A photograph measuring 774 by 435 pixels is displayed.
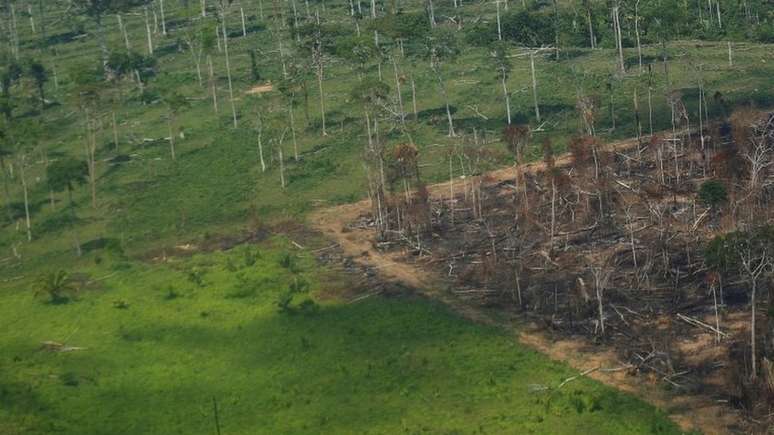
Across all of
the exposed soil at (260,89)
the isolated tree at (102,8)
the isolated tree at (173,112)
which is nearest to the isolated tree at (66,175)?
the isolated tree at (173,112)

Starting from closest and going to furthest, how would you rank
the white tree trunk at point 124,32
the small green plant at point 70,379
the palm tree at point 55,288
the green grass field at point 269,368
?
the green grass field at point 269,368
the small green plant at point 70,379
the palm tree at point 55,288
the white tree trunk at point 124,32

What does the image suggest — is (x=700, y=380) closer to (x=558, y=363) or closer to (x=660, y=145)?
(x=558, y=363)

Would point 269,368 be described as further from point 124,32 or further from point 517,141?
point 124,32

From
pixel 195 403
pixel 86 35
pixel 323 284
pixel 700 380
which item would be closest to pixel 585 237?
pixel 323 284

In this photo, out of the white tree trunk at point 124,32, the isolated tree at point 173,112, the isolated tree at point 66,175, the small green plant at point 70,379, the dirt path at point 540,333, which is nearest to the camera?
the dirt path at point 540,333

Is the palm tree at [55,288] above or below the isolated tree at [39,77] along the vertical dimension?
below

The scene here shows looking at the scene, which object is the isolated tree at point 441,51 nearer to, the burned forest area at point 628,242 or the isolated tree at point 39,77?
the burned forest area at point 628,242

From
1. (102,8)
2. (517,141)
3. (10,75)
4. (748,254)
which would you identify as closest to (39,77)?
(10,75)

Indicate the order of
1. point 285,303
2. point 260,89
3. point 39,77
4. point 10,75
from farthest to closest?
point 10,75 < point 39,77 < point 260,89 < point 285,303
